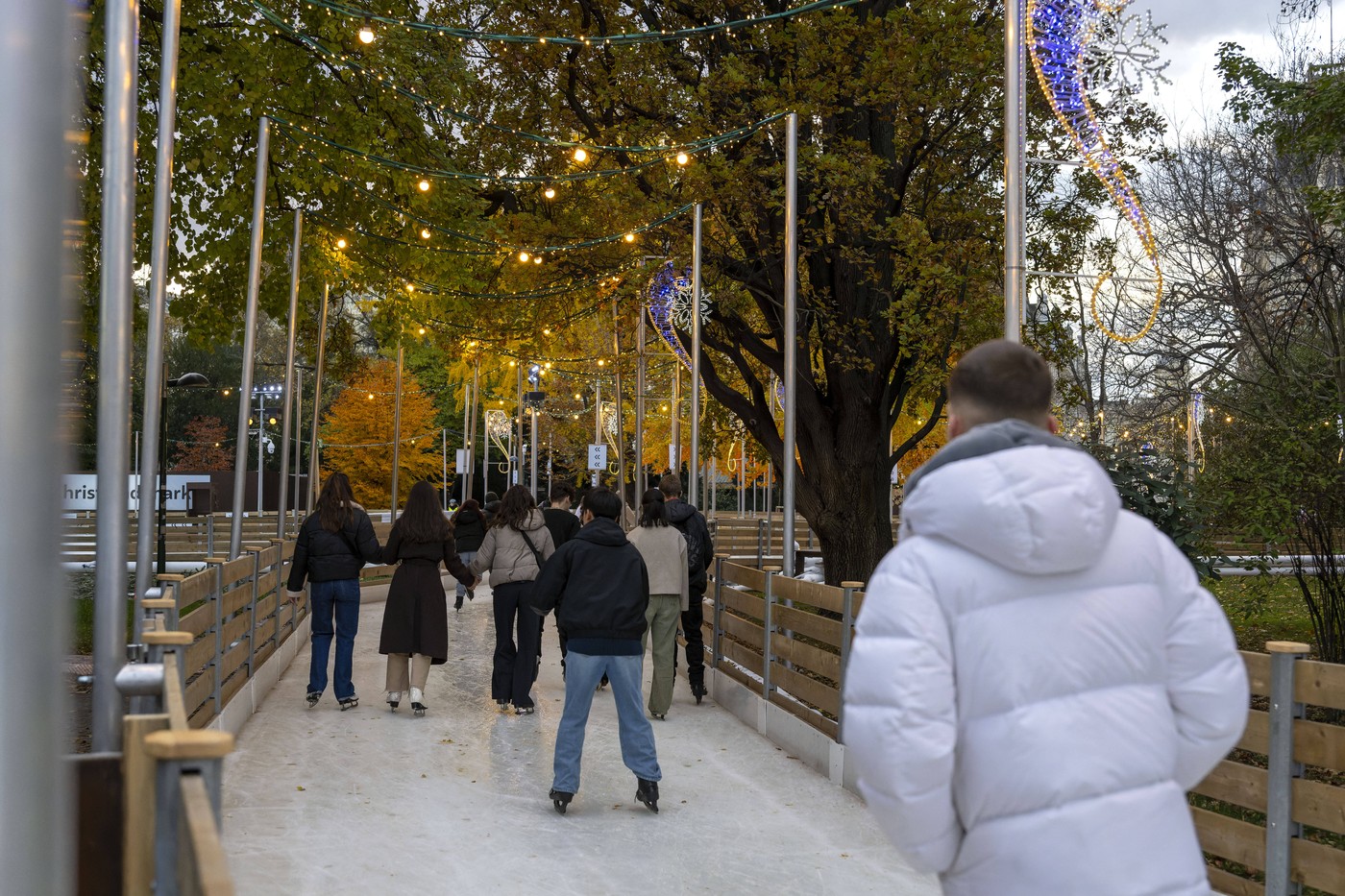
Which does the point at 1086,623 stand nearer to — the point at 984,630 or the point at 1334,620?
the point at 984,630

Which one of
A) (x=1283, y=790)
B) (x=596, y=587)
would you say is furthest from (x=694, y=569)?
(x=1283, y=790)

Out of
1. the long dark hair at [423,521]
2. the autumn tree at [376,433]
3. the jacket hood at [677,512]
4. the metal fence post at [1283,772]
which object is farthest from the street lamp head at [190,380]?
the autumn tree at [376,433]

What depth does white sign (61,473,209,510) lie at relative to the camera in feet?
8.44

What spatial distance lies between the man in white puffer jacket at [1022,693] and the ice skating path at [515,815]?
14.9 ft

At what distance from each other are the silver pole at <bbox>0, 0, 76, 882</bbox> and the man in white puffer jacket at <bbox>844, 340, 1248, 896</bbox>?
1.42 metres

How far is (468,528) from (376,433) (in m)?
50.2

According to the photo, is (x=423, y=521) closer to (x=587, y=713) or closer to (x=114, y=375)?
(x=587, y=713)

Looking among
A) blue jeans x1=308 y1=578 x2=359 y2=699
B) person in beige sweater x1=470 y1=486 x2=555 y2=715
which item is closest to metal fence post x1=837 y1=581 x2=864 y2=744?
person in beige sweater x1=470 y1=486 x2=555 y2=715

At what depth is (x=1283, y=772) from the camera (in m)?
5.60

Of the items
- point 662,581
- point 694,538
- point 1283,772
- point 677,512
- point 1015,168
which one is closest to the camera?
point 1283,772

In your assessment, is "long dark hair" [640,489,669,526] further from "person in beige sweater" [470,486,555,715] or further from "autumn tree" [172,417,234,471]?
"autumn tree" [172,417,234,471]

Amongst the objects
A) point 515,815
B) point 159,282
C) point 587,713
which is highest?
point 159,282

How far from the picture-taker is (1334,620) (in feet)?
46.0

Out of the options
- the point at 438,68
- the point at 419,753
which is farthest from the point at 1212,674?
the point at 438,68
